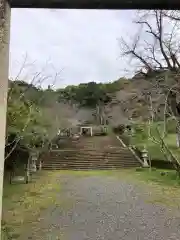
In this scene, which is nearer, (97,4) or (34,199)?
(97,4)

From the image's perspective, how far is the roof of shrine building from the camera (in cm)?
253

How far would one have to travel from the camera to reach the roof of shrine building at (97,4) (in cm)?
253

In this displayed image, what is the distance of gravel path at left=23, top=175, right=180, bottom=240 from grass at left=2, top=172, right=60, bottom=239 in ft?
1.13

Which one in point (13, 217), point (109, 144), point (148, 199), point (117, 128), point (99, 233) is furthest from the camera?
point (117, 128)

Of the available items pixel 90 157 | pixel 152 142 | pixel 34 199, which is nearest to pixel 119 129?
pixel 90 157

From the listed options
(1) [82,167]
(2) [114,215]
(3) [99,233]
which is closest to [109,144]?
(1) [82,167]

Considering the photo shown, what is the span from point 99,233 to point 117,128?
2388cm

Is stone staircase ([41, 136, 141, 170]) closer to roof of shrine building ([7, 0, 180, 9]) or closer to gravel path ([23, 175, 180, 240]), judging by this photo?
gravel path ([23, 175, 180, 240])

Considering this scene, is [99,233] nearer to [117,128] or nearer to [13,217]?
[13,217]

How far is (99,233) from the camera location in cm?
579

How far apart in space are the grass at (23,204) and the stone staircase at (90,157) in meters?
6.84

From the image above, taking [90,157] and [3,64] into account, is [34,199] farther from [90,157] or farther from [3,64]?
[90,157]

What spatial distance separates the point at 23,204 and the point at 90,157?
13048 millimetres

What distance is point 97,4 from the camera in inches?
101
